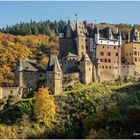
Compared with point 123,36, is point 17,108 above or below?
below

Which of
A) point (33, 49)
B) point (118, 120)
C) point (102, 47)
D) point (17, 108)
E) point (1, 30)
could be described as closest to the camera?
point (118, 120)

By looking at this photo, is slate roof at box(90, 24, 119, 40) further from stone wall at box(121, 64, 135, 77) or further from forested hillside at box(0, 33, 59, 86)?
forested hillside at box(0, 33, 59, 86)

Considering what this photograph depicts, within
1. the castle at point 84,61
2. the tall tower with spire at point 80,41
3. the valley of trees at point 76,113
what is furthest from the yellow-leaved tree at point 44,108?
the tall tower with spire at point 80,41

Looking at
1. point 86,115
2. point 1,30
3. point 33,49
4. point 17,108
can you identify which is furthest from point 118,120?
point 1,30

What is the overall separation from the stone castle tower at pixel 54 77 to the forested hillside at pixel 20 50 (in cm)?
1098

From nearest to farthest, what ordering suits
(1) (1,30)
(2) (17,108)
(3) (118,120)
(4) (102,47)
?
(3) (118,120), (2) (17,108), (4) (102,47), (1) (1,30)

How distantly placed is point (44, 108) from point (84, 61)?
11.1 metres

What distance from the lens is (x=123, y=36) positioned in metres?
102

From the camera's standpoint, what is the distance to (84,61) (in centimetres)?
9025

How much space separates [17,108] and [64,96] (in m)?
6.69

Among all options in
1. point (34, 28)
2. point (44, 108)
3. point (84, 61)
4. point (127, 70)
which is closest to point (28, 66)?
point (84, 61)

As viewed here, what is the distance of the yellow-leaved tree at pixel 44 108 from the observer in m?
82.4

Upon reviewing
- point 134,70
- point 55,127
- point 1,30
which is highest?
point 1,30

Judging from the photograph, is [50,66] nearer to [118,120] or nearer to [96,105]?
[96,105]
